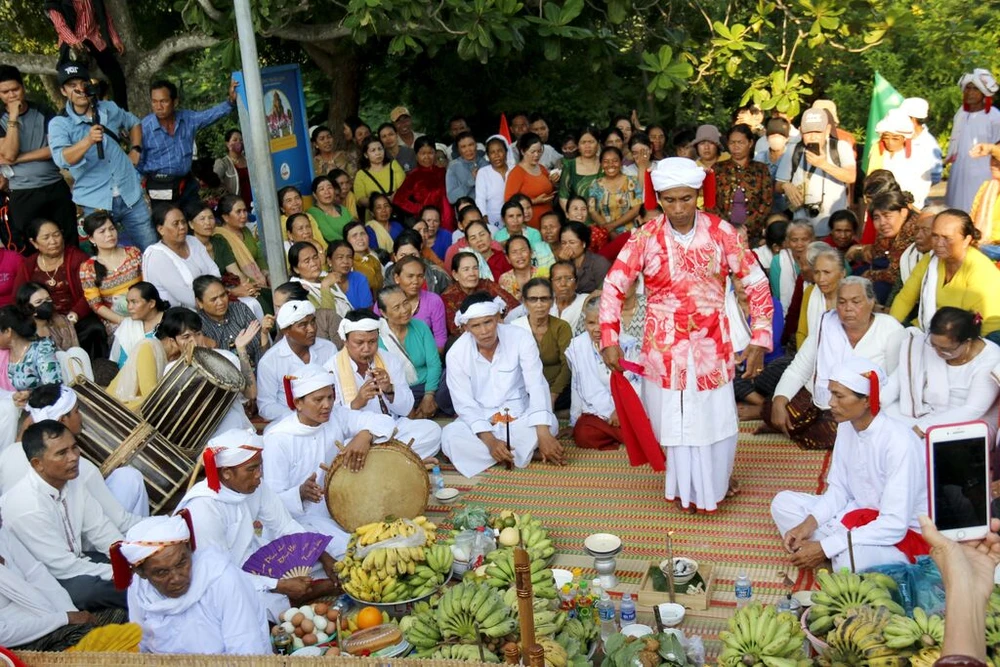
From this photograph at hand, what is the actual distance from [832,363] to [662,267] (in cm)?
124

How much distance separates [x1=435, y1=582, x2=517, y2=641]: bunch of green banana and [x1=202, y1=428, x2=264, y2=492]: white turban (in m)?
1.19

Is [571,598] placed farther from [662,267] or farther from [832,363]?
[832,363]

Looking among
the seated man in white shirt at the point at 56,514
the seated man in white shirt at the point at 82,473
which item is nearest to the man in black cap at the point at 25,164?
the seated man in white shirt at the point at 82,473

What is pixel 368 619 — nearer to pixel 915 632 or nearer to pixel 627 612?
pixel 627 612

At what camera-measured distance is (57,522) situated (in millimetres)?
4902

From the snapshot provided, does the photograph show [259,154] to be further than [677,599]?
Yes

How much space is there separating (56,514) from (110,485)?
28.2 inches

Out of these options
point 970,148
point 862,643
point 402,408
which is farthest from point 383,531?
point 970,148

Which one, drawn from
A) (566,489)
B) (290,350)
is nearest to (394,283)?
(290,350)

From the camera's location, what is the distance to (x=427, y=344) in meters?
7.40

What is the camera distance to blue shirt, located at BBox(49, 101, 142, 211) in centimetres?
760

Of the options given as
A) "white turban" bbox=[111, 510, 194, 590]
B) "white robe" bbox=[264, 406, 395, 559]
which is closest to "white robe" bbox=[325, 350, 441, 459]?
"white robe" bbox=[264, 406, 395, 559]

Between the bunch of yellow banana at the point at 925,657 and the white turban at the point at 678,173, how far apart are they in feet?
8.49

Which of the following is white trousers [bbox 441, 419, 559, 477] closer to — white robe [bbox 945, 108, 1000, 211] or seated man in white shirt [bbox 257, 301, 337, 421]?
seated man in white shirt [bbox 257, 301, 337, 421]
